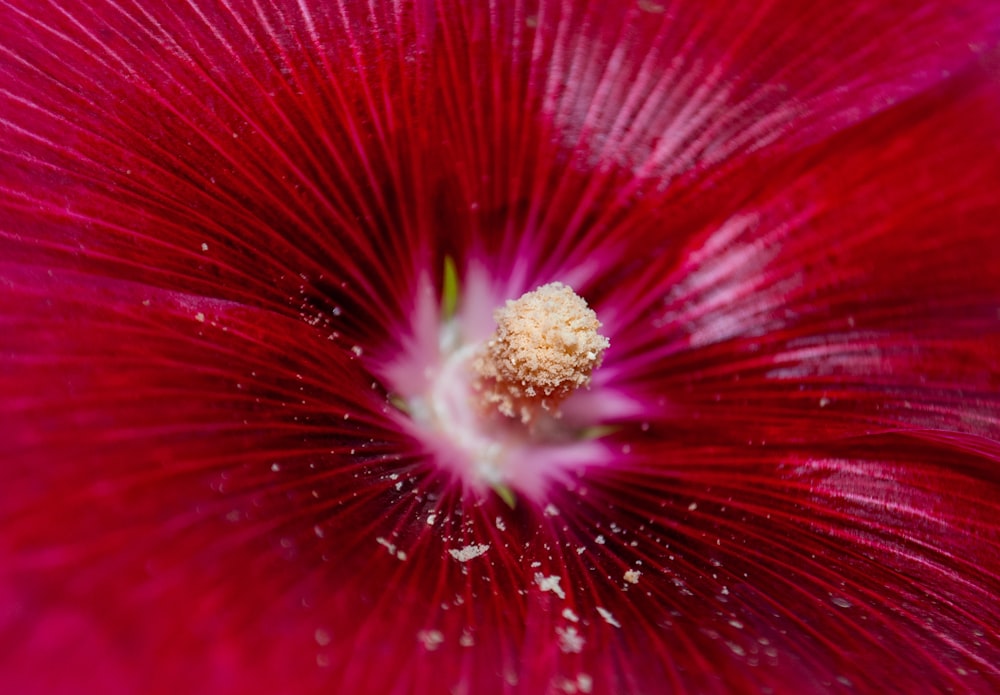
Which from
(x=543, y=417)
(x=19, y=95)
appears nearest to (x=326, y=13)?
(x=19, y=95)

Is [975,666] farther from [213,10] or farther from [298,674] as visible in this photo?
[213,10]

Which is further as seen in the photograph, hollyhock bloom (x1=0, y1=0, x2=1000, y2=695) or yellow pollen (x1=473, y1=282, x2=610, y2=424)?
yellow pollen (x1=473, y1=282, x2=610, y2=424)

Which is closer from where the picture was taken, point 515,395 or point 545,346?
point 545,346

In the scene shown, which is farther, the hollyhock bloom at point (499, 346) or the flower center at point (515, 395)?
the flower center at point (515, 395)
